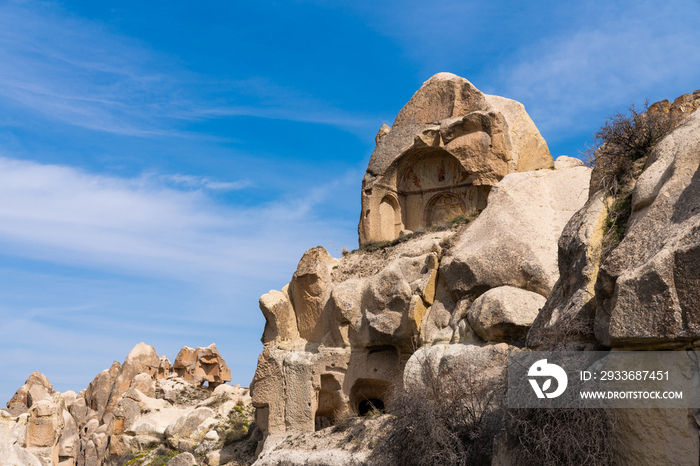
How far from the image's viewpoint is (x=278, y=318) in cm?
1981

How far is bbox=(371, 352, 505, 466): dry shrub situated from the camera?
11133 millimetres

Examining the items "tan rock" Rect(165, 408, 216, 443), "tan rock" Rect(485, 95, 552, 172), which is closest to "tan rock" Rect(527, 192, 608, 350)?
"tan rock" Rect(485, 95, 552, 172)

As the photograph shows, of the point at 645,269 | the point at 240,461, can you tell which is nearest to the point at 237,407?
the point at 240,461

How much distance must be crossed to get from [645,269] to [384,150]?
16067mm

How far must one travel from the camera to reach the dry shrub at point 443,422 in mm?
11133

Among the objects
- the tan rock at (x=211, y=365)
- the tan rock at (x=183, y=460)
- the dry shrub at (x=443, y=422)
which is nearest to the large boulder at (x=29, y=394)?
the tan rock at (x=211, y=365)

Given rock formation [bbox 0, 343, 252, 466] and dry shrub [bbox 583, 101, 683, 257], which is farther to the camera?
rock formation [bbox 0, 343, 252, 466]

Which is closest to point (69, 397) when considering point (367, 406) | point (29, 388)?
point (29, 388)

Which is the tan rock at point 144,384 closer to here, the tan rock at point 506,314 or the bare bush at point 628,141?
the tan rock at point 506,314

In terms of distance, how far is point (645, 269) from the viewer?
7.44 metres

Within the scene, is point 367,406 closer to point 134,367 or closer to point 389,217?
point 389,217

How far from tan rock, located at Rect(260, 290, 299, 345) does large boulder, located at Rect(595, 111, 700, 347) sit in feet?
40.3

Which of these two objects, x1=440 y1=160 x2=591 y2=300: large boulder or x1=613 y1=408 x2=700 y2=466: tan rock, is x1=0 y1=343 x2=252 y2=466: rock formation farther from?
x1=613 y1=408 x2=700 y2=466: tan rock

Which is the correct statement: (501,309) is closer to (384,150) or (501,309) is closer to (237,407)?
(384,150)
